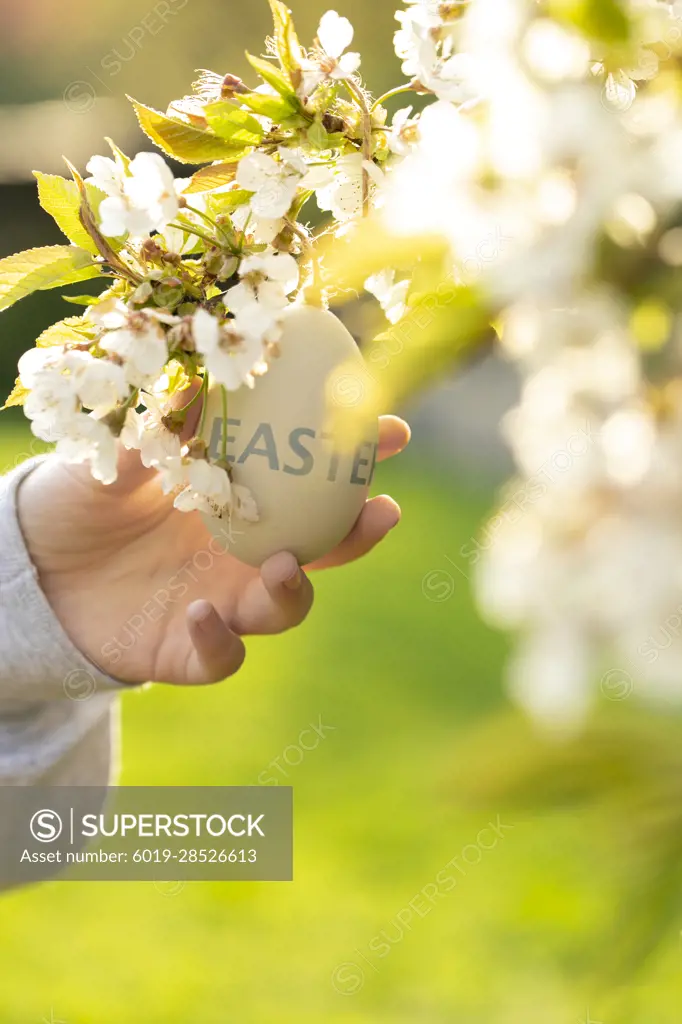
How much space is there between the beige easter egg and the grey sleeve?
0.91ft

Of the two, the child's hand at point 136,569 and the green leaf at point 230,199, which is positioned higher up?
the green leaf at point 230,199

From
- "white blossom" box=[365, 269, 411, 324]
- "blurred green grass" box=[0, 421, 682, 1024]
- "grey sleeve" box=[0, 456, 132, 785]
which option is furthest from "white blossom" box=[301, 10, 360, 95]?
"blurred green grass" box=[0, 421, 682, 1024]

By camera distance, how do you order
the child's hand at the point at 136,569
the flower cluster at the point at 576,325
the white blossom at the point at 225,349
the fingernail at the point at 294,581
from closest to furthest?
the flower cluster at the point at 576,325
the white blossom at the point at 225,349
the fingernail at the point at 294,581
the child's hand at the point at 136,569

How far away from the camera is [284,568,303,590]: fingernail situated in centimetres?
77

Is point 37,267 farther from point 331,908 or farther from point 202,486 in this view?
point 331,908

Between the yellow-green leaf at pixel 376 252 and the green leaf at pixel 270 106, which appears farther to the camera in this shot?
the green leaf at pixel 270 106

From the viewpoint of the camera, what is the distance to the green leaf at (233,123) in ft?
1.74

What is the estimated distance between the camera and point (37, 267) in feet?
1.92

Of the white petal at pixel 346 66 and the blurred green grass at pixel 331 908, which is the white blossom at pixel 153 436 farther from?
the blurred green grass at pixel 331 908

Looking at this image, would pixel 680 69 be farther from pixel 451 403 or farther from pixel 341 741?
pixel 451 403

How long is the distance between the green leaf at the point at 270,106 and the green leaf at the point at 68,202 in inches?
4.2

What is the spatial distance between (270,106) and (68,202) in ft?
0.44

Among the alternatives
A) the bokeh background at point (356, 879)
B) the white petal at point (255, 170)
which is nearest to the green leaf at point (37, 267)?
the white petal at point (255, 170)

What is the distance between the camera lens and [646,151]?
0.75 ft
